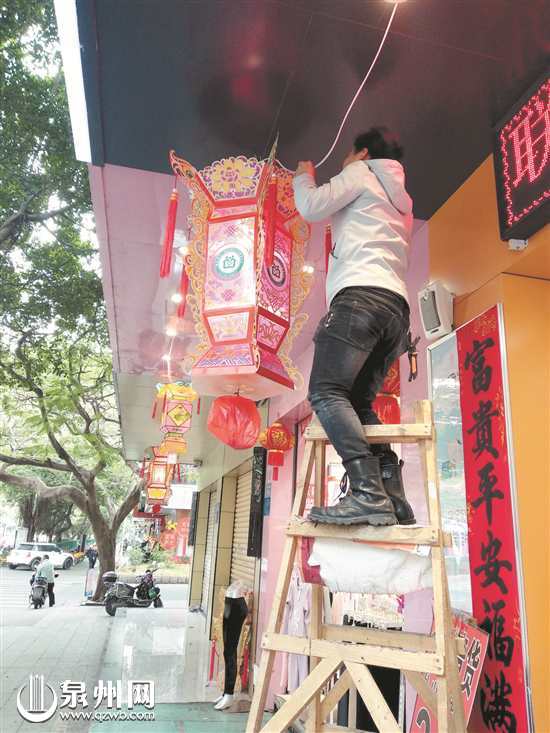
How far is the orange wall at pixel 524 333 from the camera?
226cm

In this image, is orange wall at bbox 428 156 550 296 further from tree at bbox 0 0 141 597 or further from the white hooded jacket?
tree at bbox 0 0 141 597

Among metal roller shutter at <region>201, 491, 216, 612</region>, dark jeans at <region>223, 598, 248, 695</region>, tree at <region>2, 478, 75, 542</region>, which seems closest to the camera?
dark jeans at <region>223, 598, 248, 695</region>

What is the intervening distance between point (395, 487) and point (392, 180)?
1.19 m

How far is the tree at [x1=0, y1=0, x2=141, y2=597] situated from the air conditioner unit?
14.2 ft

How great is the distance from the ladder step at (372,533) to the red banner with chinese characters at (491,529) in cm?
92

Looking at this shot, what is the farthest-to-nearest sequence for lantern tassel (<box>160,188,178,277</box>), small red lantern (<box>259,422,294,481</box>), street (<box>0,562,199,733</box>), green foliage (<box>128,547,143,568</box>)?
green foliage (<box>128,547,143,568</box>)
street (<box>0,562,199,733</box>)
small red lantern (<box>259,422,294,481</box>)
lantern tassel (<box>160,188,178,277</box>)

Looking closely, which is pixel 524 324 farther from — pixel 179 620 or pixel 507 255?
pixel 179 620

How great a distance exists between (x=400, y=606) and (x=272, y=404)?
370cm

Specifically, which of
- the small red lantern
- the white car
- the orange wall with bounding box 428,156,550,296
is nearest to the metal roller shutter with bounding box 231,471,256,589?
the small red lantern

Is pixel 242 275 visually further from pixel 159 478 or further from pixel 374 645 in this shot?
pixel 159 478

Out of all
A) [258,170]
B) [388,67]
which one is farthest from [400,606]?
[388,67]

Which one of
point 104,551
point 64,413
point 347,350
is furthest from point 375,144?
point 104,551

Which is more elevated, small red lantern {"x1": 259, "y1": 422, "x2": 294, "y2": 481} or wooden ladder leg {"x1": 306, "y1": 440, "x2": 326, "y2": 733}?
small red lantern {"x1": 259, "y1": 422, "x2": 294, "y2": 481}

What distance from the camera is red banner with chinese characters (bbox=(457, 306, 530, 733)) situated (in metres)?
2.23
